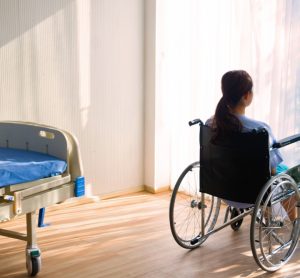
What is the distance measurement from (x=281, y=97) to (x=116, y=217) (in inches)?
53.6

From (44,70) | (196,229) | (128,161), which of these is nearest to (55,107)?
(44,70)

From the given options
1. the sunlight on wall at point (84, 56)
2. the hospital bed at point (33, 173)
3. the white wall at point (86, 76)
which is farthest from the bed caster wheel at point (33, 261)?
the sunlight on wall at point (84, 56)

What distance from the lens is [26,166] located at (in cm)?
246

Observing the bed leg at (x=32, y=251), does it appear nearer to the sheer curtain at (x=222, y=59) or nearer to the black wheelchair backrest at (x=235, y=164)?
the black wheelchair backrest at (x=235, y=164)

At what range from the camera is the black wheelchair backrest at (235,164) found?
2.58 metres

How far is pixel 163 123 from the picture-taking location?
166 inches

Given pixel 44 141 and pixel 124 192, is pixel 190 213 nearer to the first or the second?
pixel 124 192

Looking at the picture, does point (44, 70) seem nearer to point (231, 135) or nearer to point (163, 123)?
point (163, 123)

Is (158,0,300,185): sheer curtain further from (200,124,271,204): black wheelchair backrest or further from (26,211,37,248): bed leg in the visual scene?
(26,211,37,248): bed leg

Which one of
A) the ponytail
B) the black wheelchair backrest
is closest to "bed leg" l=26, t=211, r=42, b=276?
the black wheelchair backrest

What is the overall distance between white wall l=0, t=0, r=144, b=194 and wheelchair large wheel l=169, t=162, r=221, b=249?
448mm

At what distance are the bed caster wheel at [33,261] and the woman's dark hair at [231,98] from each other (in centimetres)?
109

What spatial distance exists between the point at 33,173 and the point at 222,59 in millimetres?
1810

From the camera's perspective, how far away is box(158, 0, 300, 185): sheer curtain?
3375 millimetres
